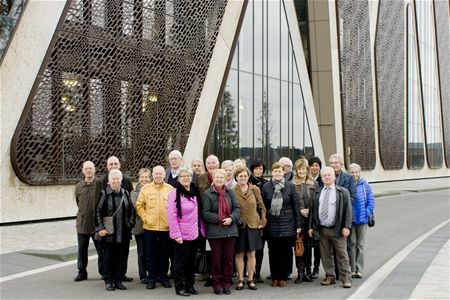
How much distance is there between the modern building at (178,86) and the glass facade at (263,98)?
0.30ft

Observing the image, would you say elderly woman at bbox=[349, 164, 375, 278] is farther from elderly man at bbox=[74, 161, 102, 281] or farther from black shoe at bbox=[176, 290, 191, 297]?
elderly man at bbox=[74, 161, 102, 281]

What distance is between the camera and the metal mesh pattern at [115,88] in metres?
14.9

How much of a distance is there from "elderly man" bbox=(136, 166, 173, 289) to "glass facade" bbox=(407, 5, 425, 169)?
4051 cm

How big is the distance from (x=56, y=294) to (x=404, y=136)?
40546 mm

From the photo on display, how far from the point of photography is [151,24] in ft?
59.7

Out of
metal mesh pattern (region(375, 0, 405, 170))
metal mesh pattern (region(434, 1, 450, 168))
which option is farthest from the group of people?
metal mesh pattern (region(434, 1, 450, 168))

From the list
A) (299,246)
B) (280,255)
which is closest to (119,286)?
(280,255)

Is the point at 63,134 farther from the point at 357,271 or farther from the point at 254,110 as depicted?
the point at 254,110

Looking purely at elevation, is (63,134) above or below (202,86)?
below

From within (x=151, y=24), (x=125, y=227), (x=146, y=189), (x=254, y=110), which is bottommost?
(x=125, y=227)

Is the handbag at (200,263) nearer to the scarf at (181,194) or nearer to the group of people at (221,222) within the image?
the group of people at (221,222)

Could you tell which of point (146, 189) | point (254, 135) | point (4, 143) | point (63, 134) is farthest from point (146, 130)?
point (146, 189)

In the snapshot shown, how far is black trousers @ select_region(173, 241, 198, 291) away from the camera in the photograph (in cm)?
705

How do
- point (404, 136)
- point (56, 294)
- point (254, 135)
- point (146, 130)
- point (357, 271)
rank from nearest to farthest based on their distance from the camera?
point (56, 294), point (357, 271), point (146, 130), point (254, 135), point (404, 136)
